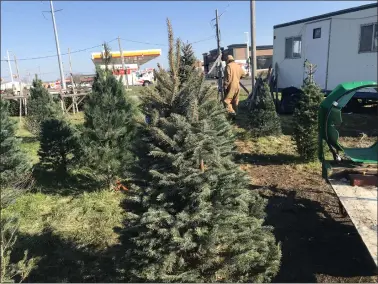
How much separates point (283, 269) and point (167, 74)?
2.56m

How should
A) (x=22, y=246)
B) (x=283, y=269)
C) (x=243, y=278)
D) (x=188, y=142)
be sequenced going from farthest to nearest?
(x=22, y=246), (x=283, y=269), (x=243, y=278), (x=188, y=142)

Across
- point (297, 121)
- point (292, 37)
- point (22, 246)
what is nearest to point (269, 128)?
point (297, 121)

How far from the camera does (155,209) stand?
2705mm

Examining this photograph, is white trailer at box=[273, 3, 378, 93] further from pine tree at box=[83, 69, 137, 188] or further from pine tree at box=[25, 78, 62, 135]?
pine tree at box=[25, 78, 62, 135]

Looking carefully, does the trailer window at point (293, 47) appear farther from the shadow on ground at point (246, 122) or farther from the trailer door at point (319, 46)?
the shadow on ground at point (246, 122)

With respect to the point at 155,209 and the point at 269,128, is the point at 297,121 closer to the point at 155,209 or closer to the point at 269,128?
the point at 269,128

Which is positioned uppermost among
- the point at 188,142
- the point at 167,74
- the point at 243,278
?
the point at 167,74

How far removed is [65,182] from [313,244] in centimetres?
535

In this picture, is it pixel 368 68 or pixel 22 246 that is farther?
pixel 368 68

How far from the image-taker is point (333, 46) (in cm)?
1051

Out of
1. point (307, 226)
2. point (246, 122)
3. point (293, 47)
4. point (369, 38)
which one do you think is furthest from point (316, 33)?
point (307, 226)

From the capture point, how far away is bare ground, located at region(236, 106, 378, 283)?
3.66 metres

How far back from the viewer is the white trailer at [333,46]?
9312 millimetres

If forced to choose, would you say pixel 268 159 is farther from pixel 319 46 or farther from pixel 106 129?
pixel 319 46
